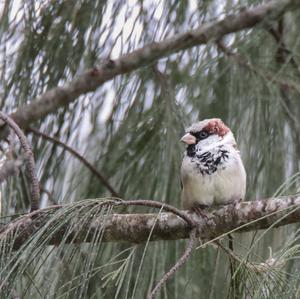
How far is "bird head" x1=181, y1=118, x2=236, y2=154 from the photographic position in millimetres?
1839

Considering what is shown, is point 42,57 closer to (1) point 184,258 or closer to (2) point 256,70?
(2) point 256,70

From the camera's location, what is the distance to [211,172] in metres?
1.83

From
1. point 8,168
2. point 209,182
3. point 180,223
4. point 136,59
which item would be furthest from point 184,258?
point 136,59

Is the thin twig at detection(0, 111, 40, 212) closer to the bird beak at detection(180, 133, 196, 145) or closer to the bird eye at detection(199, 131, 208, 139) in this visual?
the bird beak at detection(180, 133, 196, 145)

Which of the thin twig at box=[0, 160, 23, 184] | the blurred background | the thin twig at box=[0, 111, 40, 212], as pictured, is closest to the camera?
the thin twig at box=[0, 111, 40, 212]

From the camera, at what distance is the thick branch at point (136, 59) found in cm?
177

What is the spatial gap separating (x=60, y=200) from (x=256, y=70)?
1.80 ft

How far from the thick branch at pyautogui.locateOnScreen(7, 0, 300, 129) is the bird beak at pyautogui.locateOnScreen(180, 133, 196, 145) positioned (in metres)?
0.19

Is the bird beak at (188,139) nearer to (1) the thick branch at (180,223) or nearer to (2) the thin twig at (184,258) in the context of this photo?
(1) the thick branch at (180,223)

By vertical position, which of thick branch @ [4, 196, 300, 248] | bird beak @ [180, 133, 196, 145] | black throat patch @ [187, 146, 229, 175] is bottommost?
thick branch @ [4, 196, 300, 248]

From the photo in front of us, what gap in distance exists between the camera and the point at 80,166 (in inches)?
73.8

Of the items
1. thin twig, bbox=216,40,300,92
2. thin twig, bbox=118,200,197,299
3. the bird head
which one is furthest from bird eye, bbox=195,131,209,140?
thin twig, bbox=118,200,197,299

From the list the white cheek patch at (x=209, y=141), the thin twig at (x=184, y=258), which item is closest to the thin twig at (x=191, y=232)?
the thin twig at (x=184, y=258)

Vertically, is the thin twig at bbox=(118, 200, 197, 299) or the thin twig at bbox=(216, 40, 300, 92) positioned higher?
the thin twig at bbox=(216, 40, 300, 92)
